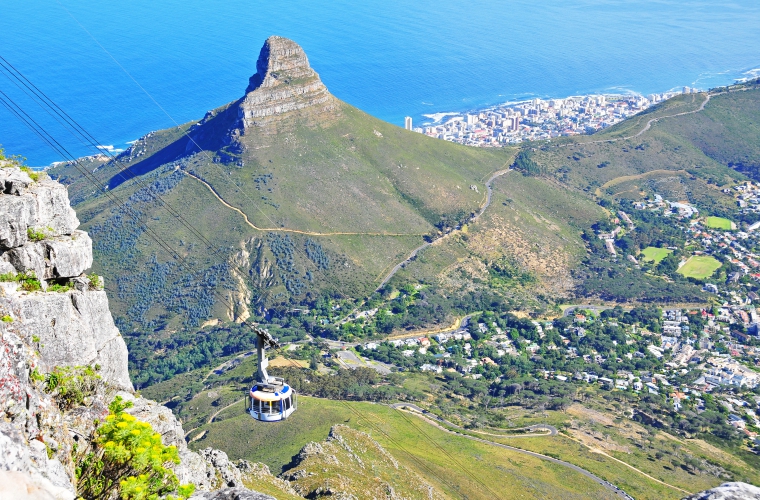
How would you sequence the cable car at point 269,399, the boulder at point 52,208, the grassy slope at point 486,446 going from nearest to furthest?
the boulder at point 52,208 → the cable car at point 269,399 → the grassy slope at point 486,446

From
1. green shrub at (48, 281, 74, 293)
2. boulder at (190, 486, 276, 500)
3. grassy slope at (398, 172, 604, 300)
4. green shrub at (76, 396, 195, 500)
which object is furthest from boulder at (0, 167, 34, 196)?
grassy slope at (398, 172, 604, 300)

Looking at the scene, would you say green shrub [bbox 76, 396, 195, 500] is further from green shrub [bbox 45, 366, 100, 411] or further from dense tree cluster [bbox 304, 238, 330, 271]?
dense tree cluster [bbox 304, 238, 330, 271]

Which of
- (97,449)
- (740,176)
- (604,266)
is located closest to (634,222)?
(604,266)

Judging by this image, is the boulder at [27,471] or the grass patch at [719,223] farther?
the grass patch at [719,223]

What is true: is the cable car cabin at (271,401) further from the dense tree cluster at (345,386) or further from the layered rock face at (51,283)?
the dense tree cluster at (345,386)

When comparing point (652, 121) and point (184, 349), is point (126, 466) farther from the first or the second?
point (652, 121)

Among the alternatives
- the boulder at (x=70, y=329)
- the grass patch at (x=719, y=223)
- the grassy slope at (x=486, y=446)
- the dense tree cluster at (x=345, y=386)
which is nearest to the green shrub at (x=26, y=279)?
the boulder at (x=70, y=329)

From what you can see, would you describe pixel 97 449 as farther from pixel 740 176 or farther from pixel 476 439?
pixel 740 176

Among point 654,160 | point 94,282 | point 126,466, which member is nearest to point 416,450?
point 94,282
